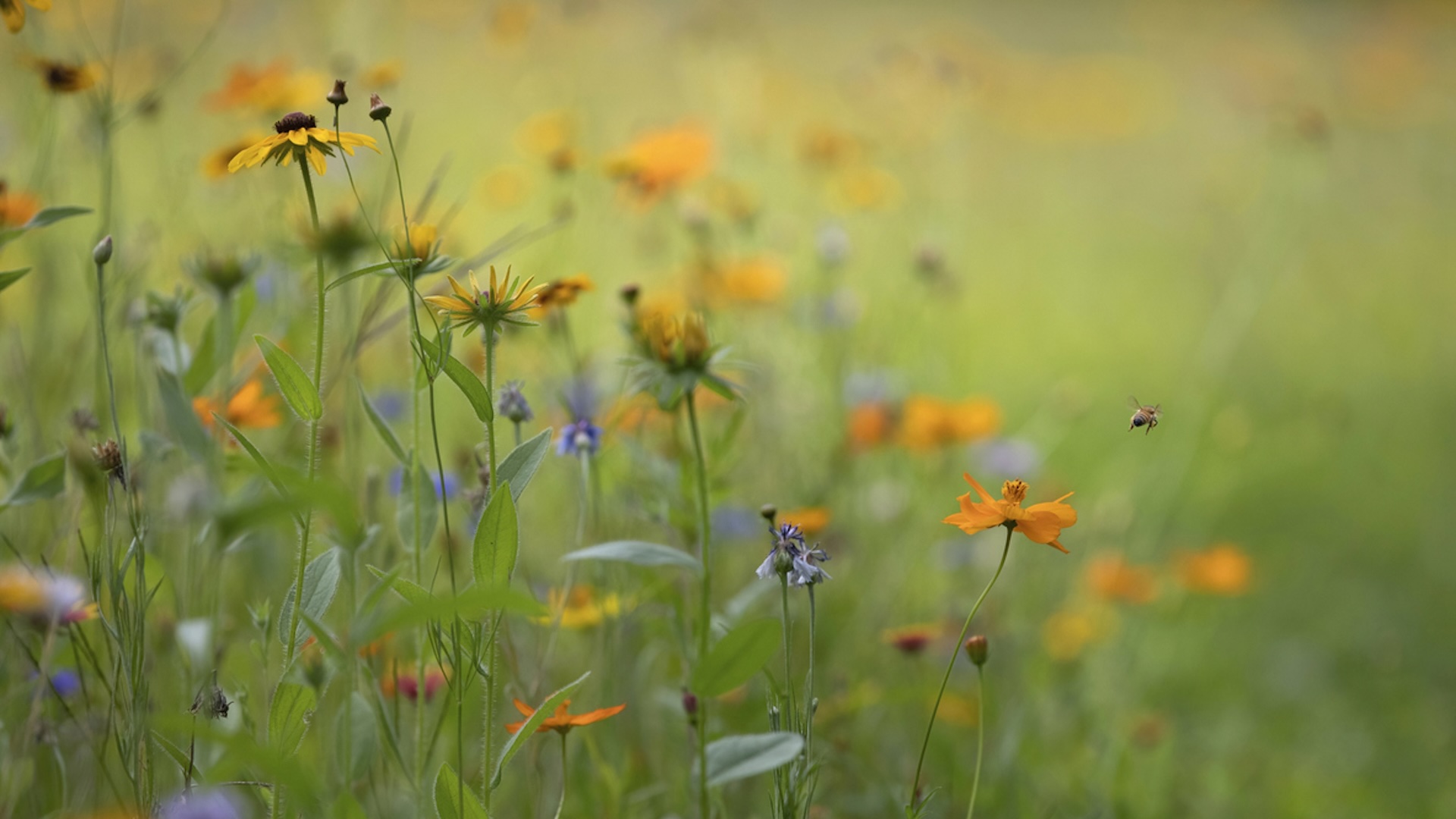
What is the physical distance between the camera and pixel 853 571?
1.44 meters

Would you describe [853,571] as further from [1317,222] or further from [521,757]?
[1317,222]

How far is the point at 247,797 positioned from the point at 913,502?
38.3 inches

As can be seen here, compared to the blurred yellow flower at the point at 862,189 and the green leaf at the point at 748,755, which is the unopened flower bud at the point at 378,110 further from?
the blurred yellow flower at the point at 862,189

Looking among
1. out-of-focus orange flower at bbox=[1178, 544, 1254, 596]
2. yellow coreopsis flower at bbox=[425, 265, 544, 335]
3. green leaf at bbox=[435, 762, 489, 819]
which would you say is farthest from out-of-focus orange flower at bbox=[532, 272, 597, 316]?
out-of-focus orange flower at bbox=[1178, 544, 1254, 596]

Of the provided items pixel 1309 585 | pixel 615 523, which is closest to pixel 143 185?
pixel 615 523

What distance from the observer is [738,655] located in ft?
2.05

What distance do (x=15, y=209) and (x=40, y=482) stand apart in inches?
14.5

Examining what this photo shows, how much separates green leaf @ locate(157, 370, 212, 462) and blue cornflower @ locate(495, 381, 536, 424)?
0.67ft

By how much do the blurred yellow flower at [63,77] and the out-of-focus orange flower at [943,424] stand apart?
0.94 metres

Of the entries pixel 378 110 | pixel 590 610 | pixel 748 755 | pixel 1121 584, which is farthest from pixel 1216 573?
pixel 378 110

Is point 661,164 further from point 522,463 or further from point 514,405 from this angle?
point 522,463

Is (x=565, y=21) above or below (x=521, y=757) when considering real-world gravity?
above

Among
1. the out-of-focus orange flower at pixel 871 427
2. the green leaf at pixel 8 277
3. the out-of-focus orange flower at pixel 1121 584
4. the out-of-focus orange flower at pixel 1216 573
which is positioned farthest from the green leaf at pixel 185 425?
the out-of-focus orange flower at pixel 1216 573

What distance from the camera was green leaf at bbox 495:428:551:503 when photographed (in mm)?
682
